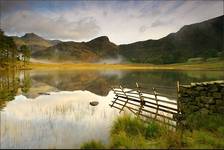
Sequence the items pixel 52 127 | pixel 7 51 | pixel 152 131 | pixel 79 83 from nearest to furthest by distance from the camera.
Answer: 1. pixel 152 131
2. pixel 52 127
3. pixel 79 83
4. pixel 7 51

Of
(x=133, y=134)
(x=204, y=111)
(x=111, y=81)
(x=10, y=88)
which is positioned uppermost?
(x=111, y=81)

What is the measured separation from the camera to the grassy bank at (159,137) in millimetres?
8227

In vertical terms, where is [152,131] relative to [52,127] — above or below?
above

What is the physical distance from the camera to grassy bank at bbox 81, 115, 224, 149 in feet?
27.0

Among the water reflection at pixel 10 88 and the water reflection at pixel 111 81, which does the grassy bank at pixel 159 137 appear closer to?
the water reflection at pixel 111 81

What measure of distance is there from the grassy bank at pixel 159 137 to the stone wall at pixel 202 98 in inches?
34.7

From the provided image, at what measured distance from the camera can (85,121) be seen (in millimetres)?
12953

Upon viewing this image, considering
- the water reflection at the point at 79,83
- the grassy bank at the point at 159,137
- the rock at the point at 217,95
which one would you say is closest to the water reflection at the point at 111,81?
the water reflection at the point at 79,83

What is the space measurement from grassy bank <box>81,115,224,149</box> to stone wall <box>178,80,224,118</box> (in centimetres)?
88

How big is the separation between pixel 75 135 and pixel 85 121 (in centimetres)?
277

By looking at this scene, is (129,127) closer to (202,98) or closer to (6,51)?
(202,98)

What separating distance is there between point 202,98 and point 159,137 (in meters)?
4.39

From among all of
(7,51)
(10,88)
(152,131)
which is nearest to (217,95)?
(152,131)

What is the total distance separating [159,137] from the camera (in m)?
9.47
